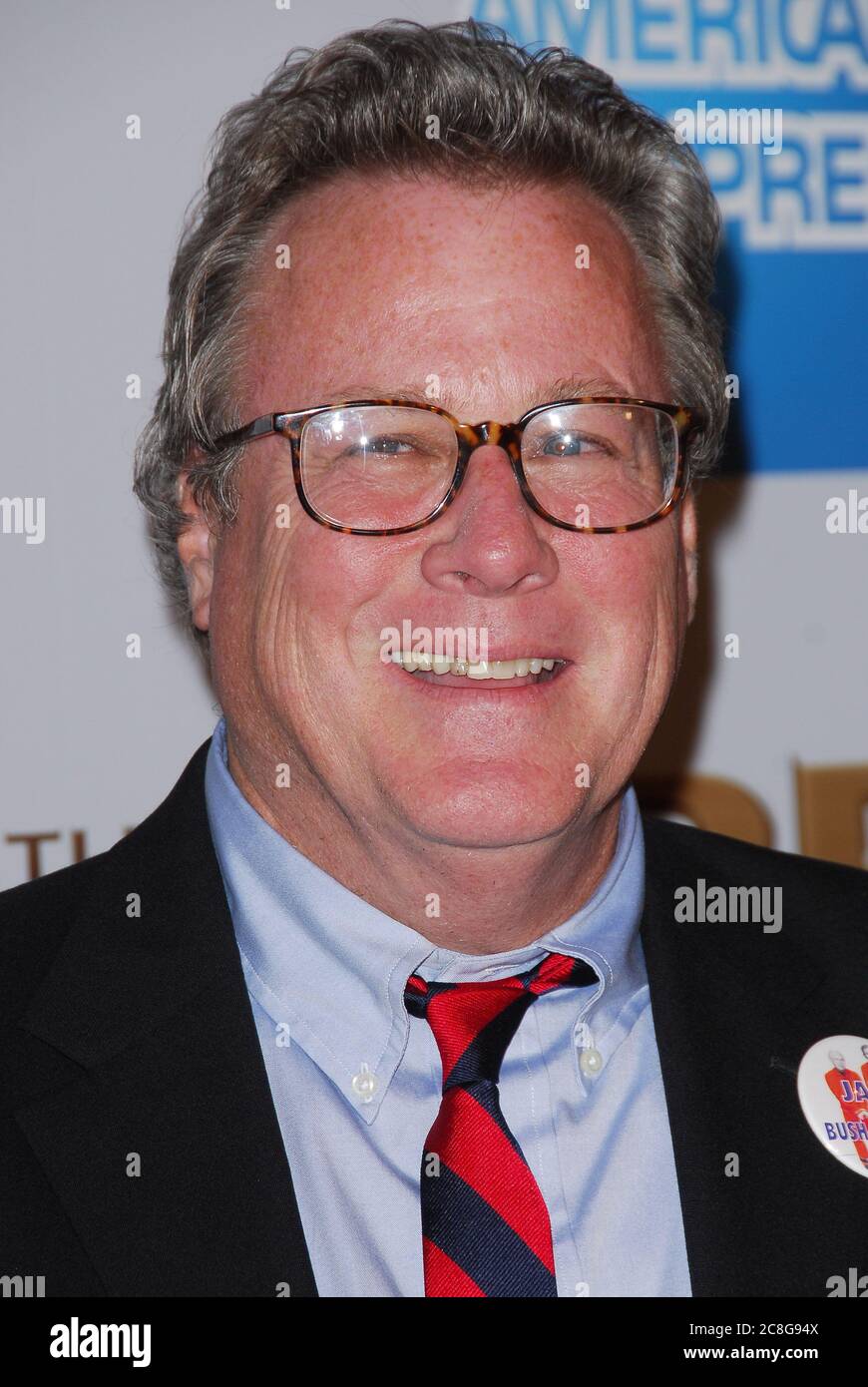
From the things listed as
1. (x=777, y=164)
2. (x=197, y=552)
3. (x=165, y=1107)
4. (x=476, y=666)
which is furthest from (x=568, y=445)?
(x=777, y=164)

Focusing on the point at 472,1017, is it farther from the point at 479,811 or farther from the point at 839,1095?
the point at 839,1095

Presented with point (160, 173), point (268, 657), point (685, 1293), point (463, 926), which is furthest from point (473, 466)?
point (160, 173)

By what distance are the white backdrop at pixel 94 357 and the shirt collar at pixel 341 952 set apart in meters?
0.71

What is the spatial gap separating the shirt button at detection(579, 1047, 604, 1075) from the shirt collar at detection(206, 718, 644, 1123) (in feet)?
0.23

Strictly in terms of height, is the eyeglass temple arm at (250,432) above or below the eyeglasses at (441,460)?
above

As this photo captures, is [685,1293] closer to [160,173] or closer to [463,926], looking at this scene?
[463,926]

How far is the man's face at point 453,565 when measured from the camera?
163cm

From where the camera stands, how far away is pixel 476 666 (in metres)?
1.67

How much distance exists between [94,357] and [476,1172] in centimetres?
160

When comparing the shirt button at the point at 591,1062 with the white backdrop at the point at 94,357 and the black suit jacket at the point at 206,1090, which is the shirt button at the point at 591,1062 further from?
the white backdrop at the point at 94,357

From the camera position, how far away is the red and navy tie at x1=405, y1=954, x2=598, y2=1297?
1.55 meters

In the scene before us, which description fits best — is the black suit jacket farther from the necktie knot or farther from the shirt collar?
the necktie knot

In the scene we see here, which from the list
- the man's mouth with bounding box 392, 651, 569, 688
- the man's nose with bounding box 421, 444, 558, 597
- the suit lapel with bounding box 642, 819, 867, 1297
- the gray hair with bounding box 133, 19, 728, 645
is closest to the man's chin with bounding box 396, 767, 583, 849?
the man's mouth with bounding box 392, 651, 569, 688

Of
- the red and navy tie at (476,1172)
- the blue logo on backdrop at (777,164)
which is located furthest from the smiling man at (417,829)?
the blue logo on backdrop at (777,164)
